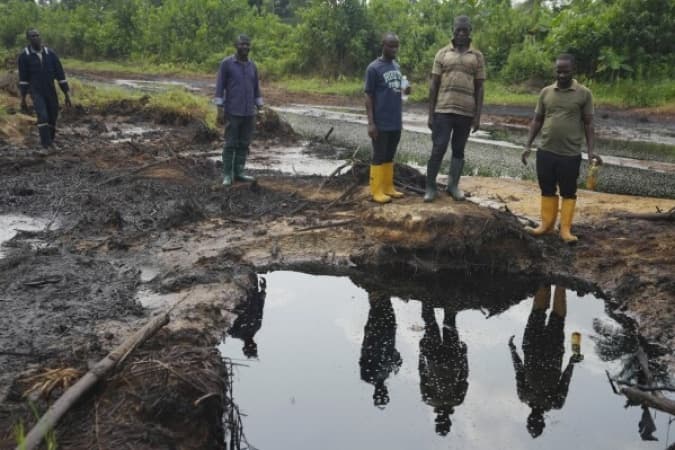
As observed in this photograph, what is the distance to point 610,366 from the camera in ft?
15.2

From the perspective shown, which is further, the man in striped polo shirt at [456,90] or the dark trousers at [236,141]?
the dark trousers at [236,141]

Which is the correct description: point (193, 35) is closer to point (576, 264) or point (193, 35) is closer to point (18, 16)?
point (18, 16)

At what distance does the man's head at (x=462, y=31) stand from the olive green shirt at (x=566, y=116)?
3.00ft

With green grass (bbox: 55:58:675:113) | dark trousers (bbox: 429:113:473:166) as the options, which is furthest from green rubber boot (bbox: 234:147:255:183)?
green grass (bbox: 55:58:675:113)

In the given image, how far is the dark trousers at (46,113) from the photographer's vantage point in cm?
984

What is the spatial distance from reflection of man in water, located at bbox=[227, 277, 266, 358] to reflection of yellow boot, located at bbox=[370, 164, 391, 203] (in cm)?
202

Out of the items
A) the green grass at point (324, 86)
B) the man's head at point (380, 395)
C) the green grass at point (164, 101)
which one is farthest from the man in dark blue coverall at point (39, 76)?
the green grass at point (324, 86)

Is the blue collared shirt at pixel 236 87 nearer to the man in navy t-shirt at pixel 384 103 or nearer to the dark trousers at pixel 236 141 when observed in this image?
the dark trousers at pixel 236 141

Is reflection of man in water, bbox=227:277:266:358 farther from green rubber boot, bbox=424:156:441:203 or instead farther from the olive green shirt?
the olive green shirt

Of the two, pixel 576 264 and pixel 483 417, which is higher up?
pixel 576 264

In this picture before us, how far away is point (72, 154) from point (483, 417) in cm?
868

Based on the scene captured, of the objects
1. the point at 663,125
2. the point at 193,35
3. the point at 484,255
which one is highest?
the point at 193,35

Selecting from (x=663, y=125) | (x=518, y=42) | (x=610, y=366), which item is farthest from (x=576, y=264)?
(x=518, y=42)

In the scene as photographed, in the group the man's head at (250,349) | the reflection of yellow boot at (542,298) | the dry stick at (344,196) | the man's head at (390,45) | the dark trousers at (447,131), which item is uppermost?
the man's head at (390,45)
